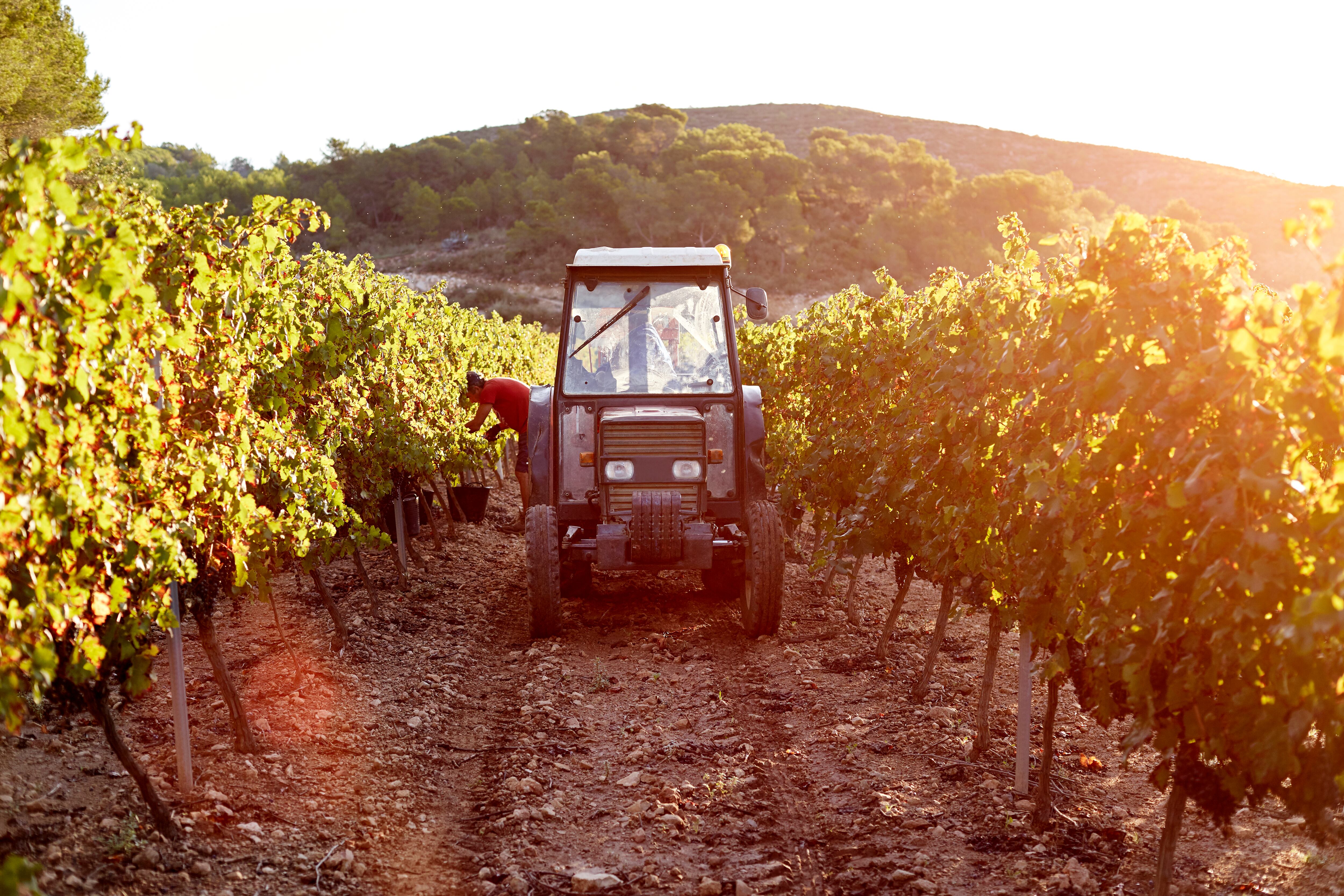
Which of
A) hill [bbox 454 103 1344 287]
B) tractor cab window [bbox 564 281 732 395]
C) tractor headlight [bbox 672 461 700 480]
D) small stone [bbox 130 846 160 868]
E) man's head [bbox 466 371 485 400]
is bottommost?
small stone [bbox 130 846 160 868]

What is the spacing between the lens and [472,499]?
10812mm

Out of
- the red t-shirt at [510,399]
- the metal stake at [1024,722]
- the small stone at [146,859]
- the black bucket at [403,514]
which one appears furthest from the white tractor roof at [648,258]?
the small stone at [146,859]

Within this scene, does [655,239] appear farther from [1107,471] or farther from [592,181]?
[1107,471]

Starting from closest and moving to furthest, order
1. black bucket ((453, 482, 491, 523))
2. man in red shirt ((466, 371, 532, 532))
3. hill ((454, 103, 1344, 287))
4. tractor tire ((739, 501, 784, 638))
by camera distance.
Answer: tractor tire ((739, 501, 784, 638))
man in red shirt ((466, 371, 532, 532))
black bucket ((453, 482, 491, 523))
hill ((454, 103, 1344, 287))

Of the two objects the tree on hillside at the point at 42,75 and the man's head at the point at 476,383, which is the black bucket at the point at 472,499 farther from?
the tree on hillside at the point at 42,75

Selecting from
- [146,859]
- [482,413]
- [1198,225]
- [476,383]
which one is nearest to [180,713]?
[146,859]

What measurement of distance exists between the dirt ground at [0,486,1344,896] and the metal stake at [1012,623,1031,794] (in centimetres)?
10

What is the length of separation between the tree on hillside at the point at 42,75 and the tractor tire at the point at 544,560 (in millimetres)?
19611

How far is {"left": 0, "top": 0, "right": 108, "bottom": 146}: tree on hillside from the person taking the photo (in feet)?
72.1

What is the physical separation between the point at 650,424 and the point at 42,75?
23001 millimetres

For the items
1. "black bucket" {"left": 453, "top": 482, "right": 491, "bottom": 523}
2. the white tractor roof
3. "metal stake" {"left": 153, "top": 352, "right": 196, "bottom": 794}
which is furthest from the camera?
"black bucket" {"left": 453, "top": 482, "right": 491, "bottom": 523}

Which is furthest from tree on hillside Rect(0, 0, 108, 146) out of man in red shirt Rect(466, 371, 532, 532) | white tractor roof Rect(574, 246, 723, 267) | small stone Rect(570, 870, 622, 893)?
small stone Rect(570, 870, 622, 893)

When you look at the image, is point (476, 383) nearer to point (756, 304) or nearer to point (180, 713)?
point (756, 304)

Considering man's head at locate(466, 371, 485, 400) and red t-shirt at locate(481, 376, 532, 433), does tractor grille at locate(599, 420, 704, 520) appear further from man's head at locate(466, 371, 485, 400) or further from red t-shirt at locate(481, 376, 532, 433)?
man's head at locate(466, 371, 485, 400)
